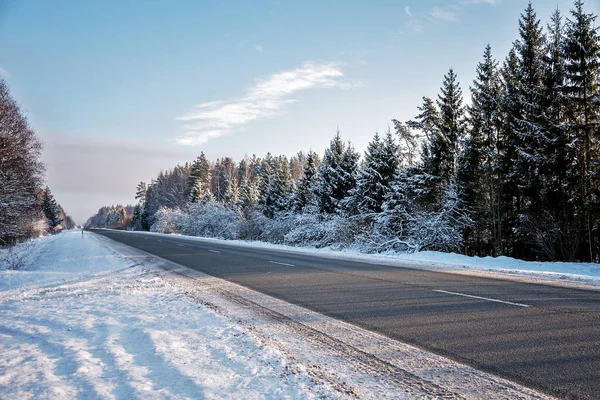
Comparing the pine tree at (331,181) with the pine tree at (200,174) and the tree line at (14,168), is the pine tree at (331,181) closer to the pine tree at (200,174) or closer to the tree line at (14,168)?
the tree line at (14,168)

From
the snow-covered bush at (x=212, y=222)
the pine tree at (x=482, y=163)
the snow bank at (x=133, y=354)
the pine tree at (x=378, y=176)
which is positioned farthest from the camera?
the snow-covered bush at (x=212, y=222)

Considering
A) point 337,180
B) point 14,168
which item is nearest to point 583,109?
point 337,180

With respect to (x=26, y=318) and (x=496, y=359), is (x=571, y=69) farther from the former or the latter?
(x=26, y=318)

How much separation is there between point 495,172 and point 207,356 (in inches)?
923

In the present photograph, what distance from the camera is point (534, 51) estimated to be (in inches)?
867

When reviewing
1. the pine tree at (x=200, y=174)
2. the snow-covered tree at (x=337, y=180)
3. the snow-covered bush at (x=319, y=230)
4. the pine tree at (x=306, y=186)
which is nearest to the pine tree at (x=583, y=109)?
the snow-covered bush at (x=319, y=230)

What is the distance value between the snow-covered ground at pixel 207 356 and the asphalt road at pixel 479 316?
1.43ft

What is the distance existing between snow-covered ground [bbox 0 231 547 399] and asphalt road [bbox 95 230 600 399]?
43 centimetres

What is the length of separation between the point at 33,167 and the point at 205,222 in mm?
24807

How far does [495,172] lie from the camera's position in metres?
23.4

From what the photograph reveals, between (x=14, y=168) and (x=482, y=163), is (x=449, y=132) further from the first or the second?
(x=14, y=168)

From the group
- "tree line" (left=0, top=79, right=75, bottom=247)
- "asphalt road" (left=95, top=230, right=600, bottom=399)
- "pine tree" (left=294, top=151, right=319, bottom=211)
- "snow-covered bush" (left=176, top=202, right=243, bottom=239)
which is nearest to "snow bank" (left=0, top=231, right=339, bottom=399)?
"asphalt road" (left=95, top=230, right=600, bottom=399)

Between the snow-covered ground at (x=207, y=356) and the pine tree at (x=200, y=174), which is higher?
the pine tree at (x=200, y=174)

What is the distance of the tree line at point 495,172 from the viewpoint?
724 inches
